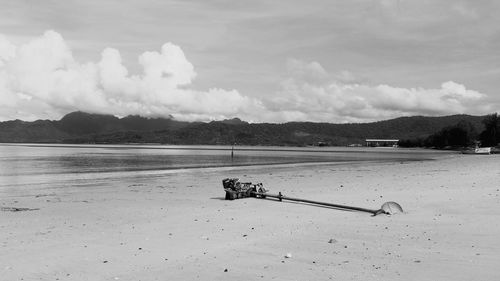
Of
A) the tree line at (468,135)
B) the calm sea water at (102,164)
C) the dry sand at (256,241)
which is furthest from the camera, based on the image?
the tree line at (468,135)

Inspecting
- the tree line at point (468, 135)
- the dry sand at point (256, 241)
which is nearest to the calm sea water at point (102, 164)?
the dry sand at point (256, 241)

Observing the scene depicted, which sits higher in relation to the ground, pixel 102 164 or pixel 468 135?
pixel 468 135

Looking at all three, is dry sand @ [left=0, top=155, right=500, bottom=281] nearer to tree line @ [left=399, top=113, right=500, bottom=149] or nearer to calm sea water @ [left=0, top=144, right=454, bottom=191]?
calm sea water @ [left=0, top=144, right=454, bottom=191]

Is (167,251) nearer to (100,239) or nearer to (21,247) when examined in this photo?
(100,239)

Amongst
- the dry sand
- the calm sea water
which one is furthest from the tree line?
the dry sand

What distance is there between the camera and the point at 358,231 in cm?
1184

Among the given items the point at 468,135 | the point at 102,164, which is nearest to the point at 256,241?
the point at 102,164

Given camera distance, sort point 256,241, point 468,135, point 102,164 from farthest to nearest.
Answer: point 468,135
point 102,164
point 256,241

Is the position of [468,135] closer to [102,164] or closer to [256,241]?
[102,164]

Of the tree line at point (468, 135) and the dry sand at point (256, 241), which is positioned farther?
the tree line at point (468, 135)

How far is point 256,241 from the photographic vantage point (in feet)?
36.3

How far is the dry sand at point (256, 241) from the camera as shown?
8445mm

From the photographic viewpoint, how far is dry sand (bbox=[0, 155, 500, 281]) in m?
8.45

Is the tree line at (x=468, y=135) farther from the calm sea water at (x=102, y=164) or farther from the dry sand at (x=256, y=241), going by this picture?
the dry sand at (x=256, y=241)
